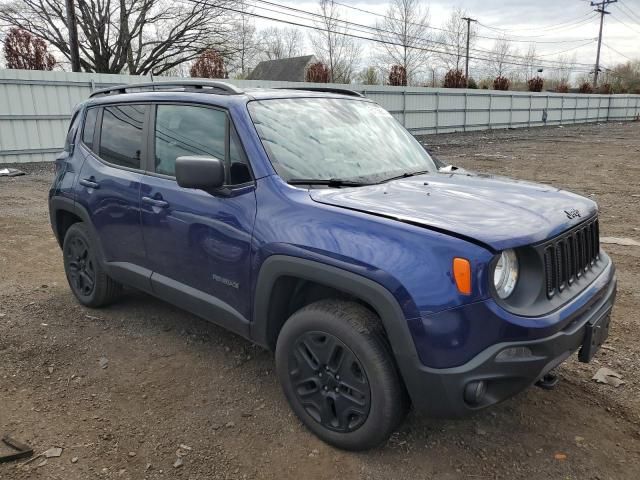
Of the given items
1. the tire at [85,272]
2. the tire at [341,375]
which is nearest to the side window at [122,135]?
the tire at [85,272]

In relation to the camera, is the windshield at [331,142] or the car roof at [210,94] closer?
the windshield at [331,142]

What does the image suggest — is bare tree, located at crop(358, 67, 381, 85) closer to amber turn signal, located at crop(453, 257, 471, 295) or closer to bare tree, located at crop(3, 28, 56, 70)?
bare tree, located at crop(3, 28, 56, 70)

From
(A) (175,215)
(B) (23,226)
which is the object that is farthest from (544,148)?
(A) (175,215)

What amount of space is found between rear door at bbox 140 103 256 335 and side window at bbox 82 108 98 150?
0.94m

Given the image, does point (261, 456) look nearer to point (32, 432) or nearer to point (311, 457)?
point (311, 457)

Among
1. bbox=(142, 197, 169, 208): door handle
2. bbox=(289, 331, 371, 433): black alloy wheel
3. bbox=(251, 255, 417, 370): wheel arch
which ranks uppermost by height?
bbox=(142, 197, 169, 208): door handle

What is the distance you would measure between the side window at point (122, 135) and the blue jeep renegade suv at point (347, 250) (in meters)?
0.02

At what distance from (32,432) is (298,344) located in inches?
61.8

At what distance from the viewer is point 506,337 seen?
2156mm

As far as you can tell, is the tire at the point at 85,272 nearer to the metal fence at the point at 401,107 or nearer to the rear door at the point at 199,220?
the rear door at the point at 199,220

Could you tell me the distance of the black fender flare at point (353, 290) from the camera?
7.38 feet

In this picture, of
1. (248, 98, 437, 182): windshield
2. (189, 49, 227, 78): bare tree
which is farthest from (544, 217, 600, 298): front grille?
(189, 49, 227, 78): bare tree

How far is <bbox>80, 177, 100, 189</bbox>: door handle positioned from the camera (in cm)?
402

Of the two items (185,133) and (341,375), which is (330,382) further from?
(185,133)
